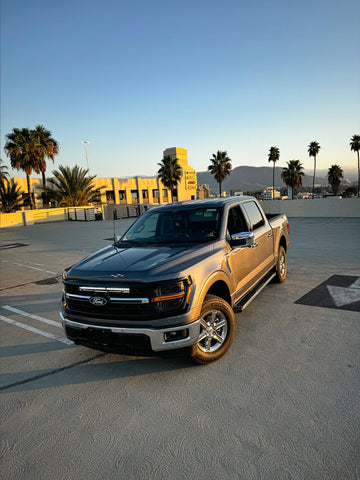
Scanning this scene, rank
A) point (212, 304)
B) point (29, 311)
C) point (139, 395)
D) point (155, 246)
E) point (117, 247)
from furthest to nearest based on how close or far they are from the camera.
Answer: point (29, 311) → point (117, 247) → point (155, 246) → point (212, 304) → point (139, 395)

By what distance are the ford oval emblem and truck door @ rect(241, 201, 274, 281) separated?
249cm

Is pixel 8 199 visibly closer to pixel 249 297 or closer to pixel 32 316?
pixel 32 316

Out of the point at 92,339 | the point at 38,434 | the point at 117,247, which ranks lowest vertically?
the point at 38,434

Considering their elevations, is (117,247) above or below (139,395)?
above

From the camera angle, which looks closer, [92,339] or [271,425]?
[271,425]

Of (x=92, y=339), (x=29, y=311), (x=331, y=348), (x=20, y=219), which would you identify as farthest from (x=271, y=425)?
(x=20, y=219)

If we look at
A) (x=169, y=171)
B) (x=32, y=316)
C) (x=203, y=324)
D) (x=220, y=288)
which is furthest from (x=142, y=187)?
(x=203, y=324)

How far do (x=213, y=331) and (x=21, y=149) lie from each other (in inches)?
1421

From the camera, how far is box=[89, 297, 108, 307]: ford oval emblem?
3.23 meters

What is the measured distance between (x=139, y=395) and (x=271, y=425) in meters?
1.27

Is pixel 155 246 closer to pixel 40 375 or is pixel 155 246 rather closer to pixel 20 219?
pixel 40 375

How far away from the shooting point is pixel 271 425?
2.62 m

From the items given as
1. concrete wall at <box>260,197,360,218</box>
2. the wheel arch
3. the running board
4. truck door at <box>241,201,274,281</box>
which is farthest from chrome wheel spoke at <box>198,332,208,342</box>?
concrete wall at <box>260,197,360,218</box>

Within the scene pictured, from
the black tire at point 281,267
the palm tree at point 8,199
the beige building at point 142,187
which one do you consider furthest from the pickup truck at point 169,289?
the beige building at point 142,187
